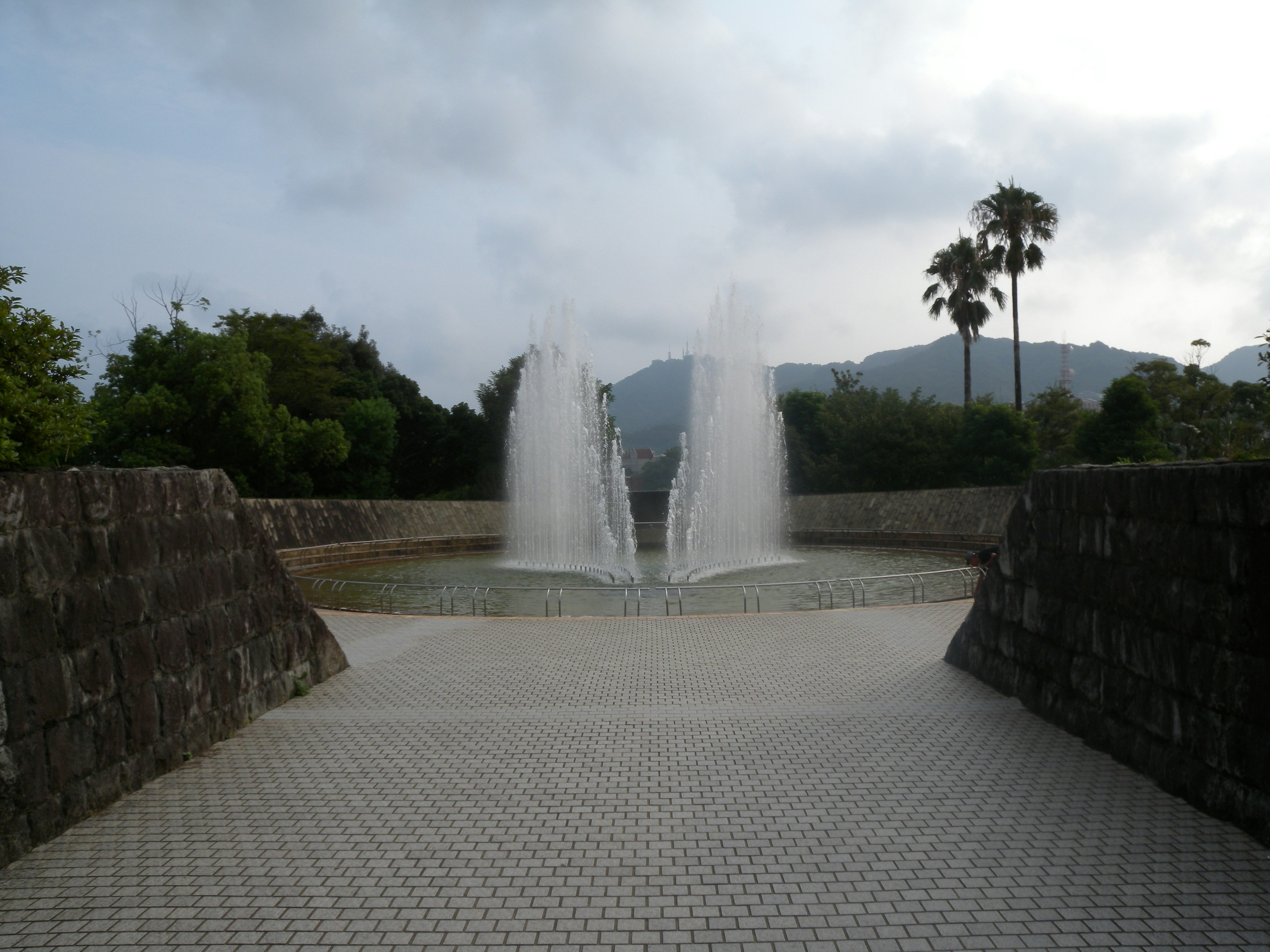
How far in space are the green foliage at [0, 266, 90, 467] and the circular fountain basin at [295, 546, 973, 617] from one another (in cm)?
672

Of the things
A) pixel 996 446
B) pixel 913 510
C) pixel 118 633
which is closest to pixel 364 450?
pixel 913 510

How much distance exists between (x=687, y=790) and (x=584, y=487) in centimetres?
1941

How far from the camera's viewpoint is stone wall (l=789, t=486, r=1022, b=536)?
82.9 feet

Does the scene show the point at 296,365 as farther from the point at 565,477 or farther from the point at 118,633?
the point at 118,633

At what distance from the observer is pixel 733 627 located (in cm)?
1187

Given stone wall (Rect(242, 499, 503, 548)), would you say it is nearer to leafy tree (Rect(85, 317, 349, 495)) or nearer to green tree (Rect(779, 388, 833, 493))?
leafy tree (Rect(85, 317, 349, 495))

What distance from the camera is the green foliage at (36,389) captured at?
5.62m

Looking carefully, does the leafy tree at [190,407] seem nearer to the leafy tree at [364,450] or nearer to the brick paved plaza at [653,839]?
the leafy tree at [364,450]

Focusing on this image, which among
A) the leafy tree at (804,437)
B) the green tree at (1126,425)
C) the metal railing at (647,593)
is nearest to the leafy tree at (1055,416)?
the leafy tree at (804,437)

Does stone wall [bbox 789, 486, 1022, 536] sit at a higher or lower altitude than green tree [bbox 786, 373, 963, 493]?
lower

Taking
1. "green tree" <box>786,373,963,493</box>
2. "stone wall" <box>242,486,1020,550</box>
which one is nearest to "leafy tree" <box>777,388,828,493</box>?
"green tree" <box>786,373,963,493</box>

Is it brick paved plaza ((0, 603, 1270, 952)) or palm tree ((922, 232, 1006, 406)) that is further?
palm tree ((922, 232, 1006, 406))

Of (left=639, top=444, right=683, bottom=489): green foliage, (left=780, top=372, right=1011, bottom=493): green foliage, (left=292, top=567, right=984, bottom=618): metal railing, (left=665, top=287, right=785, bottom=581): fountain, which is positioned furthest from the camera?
(left=639, top=444, right=683, bottom=489): green foliage

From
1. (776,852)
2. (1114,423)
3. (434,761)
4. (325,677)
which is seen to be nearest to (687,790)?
(776,852)
